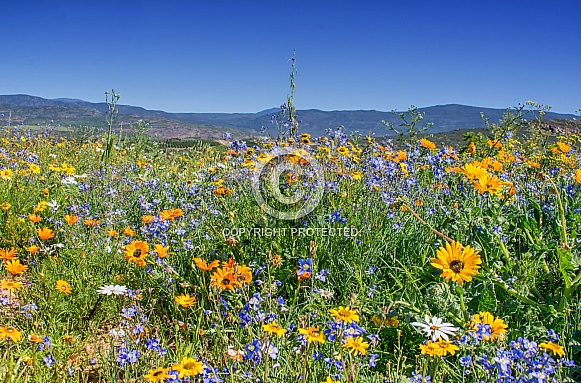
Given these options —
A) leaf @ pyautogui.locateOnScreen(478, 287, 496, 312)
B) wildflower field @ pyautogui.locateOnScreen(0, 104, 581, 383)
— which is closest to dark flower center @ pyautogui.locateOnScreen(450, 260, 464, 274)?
wildflower field @ pyautogui.locateOnScreen(0, 104, 581, 383)

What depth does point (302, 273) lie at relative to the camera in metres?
1.99

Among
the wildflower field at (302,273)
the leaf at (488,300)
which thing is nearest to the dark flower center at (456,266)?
the wildflower field at (302,273)

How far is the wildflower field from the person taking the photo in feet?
5.62

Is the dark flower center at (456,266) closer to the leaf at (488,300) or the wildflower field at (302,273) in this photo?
the wildflower field at (302,273)

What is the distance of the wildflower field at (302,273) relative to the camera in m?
1.71

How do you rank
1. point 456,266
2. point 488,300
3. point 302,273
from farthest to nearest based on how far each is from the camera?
1. point 488,300
2. point 302,273
3. point 456,266

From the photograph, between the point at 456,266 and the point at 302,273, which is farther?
the point at 302,273

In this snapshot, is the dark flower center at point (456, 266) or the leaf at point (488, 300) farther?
the leaf at point (488, 300)

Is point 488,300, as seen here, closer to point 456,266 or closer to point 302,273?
point 456,266

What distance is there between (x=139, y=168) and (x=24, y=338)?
3.10 metres

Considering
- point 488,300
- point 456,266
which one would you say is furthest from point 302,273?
point 488,300

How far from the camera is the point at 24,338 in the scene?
2.31 m

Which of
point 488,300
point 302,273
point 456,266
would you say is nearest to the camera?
point 456,266

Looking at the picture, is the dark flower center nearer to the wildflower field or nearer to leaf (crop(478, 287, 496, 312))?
the wildflower field
